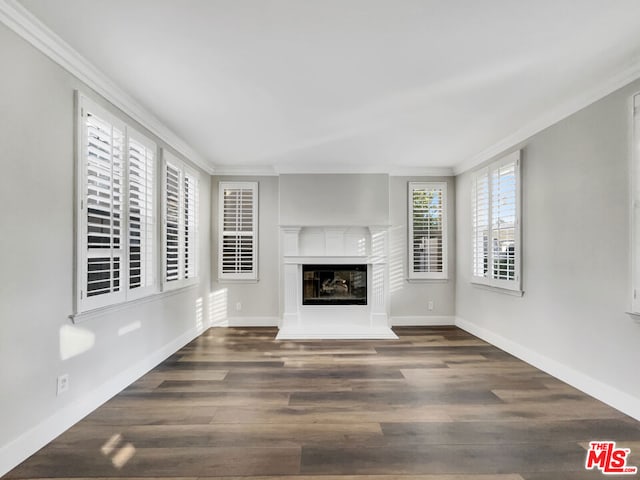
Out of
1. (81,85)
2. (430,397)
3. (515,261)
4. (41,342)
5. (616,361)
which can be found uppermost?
(81,85)

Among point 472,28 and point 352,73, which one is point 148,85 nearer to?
point 352,73

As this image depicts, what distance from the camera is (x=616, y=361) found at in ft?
9.02

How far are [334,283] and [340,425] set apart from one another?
3.08 metres

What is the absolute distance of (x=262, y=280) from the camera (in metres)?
5.65

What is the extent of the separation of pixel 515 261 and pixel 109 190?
4.24 m

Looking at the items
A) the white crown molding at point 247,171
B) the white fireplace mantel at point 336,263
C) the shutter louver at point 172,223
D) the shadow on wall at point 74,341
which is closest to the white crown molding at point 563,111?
the white fireplace mantel at point 336,263

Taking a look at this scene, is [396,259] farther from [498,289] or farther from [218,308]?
[218,308]

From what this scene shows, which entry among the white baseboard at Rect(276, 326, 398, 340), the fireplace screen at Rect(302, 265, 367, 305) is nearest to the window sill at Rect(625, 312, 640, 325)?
the white baseboard at Rect(276, 326, 398, 340)

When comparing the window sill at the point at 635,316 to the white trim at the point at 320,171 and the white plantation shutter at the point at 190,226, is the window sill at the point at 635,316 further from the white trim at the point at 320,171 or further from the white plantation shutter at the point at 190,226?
the white plantation shutter at the point at 190,226

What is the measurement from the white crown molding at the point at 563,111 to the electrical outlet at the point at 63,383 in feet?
15.2

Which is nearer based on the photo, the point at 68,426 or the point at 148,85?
the point at 68,426

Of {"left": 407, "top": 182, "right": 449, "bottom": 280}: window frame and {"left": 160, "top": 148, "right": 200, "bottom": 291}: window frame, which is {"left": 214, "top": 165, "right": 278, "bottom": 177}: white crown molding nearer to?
{"left": 160, "top": 148, "right": 200, "bottom": 291}: window frame

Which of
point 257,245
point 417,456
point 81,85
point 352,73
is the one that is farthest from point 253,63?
point 257,245

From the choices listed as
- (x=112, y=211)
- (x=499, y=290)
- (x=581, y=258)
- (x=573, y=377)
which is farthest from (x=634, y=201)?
(x=112, y=211)
